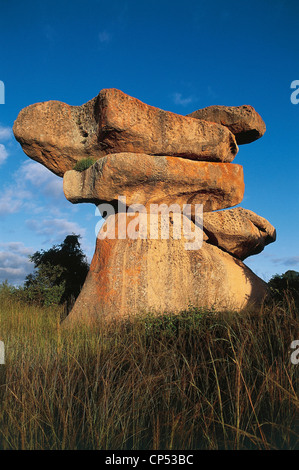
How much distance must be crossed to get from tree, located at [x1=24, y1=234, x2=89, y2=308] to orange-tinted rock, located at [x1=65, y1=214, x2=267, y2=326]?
3.35 metres

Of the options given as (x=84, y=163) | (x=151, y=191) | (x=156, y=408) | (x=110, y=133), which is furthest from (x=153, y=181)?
(x=156, y=408)

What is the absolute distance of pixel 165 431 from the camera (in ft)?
11.9

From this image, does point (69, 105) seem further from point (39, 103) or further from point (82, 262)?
point (82, 262)

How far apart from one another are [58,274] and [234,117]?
7.68m

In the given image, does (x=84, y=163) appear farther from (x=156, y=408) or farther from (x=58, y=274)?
(x=156, y=408)

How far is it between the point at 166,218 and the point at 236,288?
2.64 m

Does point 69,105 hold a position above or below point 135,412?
above

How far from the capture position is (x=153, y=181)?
31.5ft

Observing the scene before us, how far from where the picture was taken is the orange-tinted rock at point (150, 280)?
29.6ft

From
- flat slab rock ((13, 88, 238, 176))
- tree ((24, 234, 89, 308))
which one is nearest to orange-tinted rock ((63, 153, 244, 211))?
flat slab rock ((13, 88, 238, 176))

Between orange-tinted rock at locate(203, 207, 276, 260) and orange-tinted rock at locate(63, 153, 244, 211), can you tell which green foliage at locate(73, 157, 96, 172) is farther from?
orange-tinted rock at locate(203, 207, 276, 260)

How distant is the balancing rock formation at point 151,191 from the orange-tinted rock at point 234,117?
0.09 ft

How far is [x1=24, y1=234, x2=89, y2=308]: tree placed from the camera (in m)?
12.8
